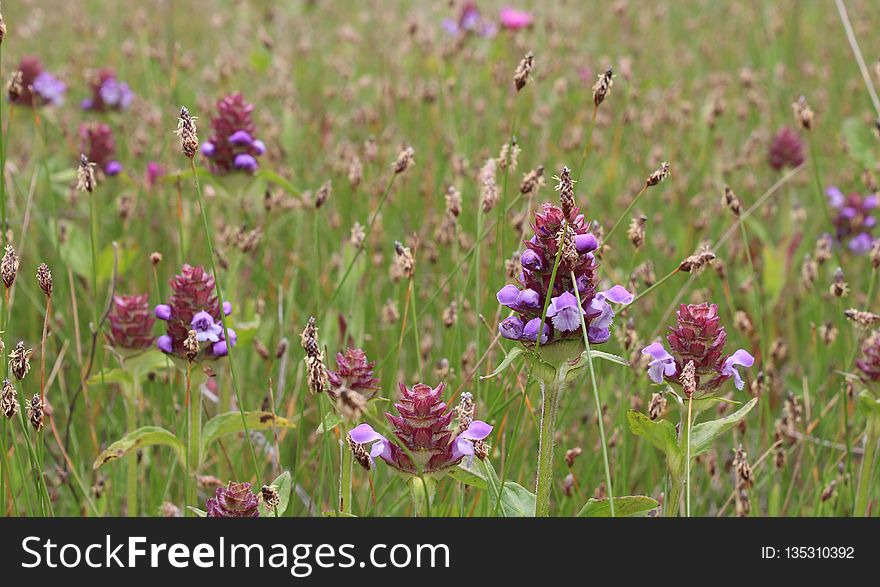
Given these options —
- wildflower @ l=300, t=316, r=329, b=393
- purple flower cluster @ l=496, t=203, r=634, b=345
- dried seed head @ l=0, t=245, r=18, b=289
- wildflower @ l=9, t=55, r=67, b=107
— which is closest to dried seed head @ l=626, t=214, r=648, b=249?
purple flower cluster @ l=496, t=203, r=634, b=345

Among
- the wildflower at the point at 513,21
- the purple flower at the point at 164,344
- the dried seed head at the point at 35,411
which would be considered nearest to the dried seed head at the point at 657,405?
the purple flower at the point at 164,344

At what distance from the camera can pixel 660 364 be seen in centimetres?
162

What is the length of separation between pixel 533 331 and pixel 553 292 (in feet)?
0.28

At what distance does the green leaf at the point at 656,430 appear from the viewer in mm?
1580

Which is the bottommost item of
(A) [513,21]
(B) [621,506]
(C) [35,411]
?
(B) [621,506]

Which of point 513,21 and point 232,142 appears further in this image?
point 513,21

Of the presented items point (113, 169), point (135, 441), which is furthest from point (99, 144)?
point (135, 441)

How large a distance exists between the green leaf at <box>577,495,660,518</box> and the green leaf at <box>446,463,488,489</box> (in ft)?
0.58

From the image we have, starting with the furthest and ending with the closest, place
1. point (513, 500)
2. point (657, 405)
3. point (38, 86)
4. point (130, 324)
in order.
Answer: point (38, 86) → point (130, 324) → point (657, 405) → point (513, 500)

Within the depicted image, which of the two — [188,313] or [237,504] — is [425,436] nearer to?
[237,504]

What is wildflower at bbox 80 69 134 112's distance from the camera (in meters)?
3.90

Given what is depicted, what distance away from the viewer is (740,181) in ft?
13.7
